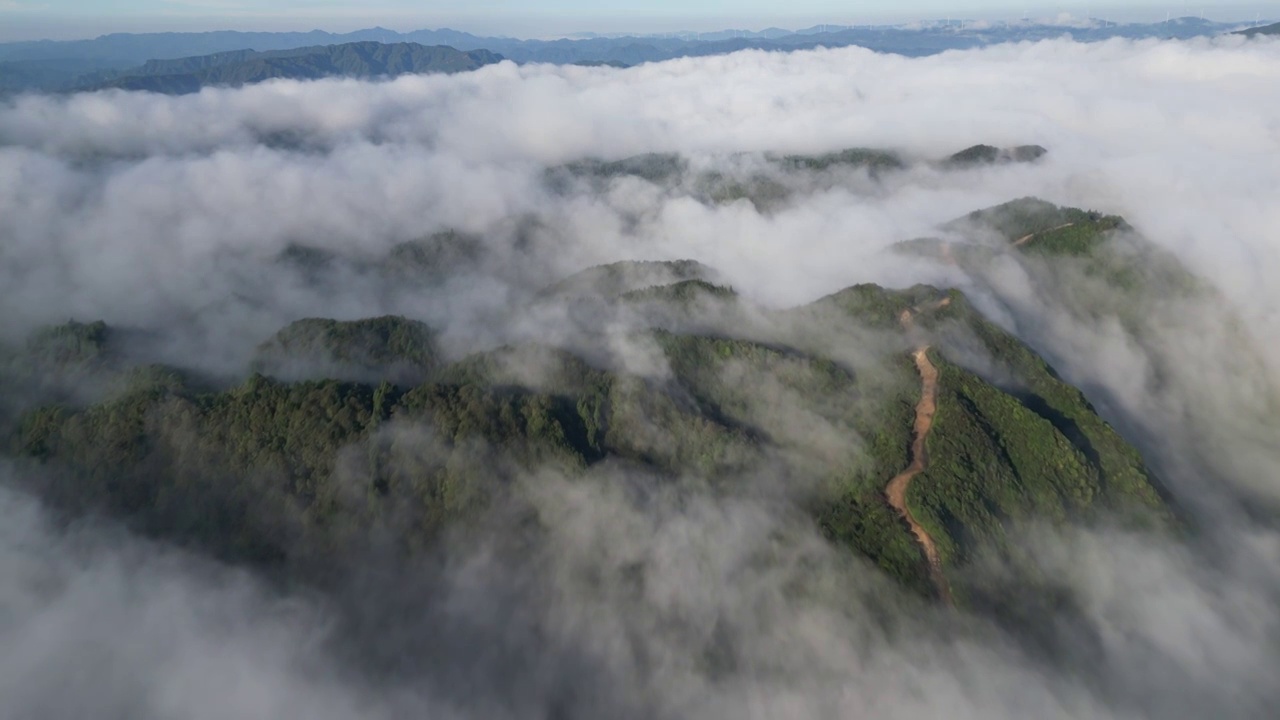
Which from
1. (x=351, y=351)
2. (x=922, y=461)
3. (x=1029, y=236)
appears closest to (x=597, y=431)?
(x=922, y=461)

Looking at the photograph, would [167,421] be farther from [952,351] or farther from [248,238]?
[248,238]

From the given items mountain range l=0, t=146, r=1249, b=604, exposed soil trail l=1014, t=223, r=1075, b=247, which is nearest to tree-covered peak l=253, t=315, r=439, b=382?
mountain range l=0, t=146, r=1249, b=604

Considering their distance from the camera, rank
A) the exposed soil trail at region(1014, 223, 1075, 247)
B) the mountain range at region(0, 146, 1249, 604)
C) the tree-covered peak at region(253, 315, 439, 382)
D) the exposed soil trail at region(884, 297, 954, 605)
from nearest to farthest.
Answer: the exposed soil trail at region(884, 297, 954, 605)
the mountain range at region(0, 146, 1249, 604)
the tree-covered peak at region(253, 315, 439, 382)
the exposed soil trail at region(1014, 223, 1075, 247)

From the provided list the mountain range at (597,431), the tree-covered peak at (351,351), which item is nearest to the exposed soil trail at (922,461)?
the mountain range at (597,431)

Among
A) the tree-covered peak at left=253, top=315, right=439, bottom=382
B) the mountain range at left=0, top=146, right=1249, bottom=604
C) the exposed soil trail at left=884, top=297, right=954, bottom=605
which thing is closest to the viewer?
the exposed soil trail at left=884, top=297, right=954, bottom=605

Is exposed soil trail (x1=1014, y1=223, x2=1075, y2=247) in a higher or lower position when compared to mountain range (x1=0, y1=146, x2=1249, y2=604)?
higher

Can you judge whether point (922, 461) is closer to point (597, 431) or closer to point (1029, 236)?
point (597, 431)

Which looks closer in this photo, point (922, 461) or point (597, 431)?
point (922, 461)

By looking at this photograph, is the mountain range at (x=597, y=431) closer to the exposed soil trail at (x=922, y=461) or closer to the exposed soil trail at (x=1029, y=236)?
the exposed soil trail at (x=922, y=461)

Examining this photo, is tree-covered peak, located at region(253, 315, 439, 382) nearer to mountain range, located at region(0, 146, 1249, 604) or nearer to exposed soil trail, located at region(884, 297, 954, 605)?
mountain range, located at region(0, 146, 1249, 604)
